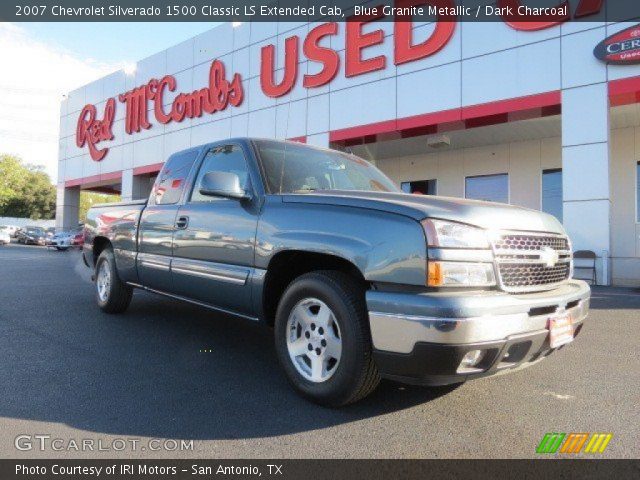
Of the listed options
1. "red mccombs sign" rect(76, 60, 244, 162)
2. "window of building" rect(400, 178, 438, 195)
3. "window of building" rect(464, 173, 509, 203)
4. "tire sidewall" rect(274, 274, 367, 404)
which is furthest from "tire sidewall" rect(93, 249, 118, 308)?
"red mccombs sign" rect(76, 60, 244, 162)

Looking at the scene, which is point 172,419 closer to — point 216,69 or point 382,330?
point 382,330

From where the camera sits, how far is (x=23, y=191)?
61.4 metres

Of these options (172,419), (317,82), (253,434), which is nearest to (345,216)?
(253,434)

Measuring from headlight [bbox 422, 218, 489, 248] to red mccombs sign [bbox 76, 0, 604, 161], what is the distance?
10.8 metres

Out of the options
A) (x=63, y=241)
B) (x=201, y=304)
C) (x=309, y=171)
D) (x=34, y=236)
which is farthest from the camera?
(x=34, y=236)

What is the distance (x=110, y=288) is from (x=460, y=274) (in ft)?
14.3

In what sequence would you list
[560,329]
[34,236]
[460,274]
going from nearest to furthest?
[460,274]
[560,329]
[34,236]

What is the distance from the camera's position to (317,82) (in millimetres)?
15242

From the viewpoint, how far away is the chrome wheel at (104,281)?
5.63 meters

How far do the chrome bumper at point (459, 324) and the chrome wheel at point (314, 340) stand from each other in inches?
13.9

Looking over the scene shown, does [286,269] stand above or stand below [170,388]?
above

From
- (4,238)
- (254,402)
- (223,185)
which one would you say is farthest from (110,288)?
(4,238)

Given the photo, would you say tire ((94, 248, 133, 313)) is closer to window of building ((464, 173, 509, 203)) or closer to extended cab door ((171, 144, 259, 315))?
extended cab door ((171, 144, 259, 315))
